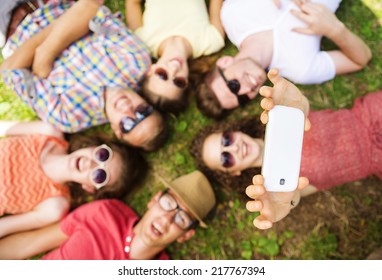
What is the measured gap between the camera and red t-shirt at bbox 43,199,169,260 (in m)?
3.45

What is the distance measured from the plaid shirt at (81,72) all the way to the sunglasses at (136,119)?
318mm

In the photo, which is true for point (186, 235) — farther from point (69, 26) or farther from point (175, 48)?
point (69, 26)

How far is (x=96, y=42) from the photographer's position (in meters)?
3.79

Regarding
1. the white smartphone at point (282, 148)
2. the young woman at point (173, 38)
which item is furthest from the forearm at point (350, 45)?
the white smartphone at point (282, 148)

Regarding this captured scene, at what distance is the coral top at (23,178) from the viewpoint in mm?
3564

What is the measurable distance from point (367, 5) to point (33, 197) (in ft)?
12.5

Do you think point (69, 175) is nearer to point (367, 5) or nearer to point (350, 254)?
point (350, 254)

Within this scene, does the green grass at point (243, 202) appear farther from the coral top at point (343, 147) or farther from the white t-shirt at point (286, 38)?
the coral top at point (343, 147)

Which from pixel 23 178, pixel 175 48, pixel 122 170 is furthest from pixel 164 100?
pixel 23 178

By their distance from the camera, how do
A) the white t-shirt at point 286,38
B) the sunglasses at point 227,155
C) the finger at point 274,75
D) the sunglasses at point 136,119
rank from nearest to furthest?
the finger at point 274,75, the sunglasses at point 227,155, the sunglasses at point 136,119, the white t-shirt at point 286,38

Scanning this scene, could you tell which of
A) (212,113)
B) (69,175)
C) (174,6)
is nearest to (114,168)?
(69,175)

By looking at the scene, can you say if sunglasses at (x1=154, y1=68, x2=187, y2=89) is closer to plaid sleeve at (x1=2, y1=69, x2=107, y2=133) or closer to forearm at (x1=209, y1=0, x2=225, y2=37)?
plaid sleeve at (x1=2, y1=69, x2=107, y2=133)

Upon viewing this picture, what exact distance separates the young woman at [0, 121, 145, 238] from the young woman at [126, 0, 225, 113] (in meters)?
0.66

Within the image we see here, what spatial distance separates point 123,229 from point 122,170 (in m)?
0.55
